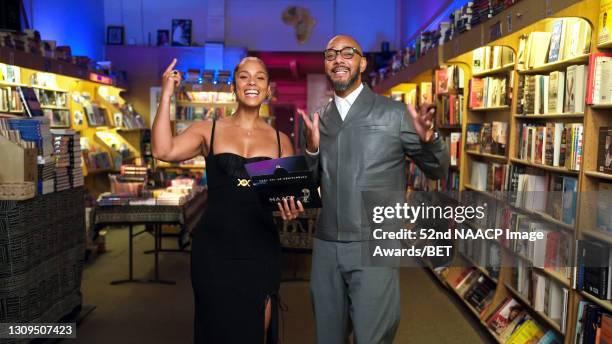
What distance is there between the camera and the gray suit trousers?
2424 mm

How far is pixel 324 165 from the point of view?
255 centimetres

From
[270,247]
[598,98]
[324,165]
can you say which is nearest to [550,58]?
[598,98]

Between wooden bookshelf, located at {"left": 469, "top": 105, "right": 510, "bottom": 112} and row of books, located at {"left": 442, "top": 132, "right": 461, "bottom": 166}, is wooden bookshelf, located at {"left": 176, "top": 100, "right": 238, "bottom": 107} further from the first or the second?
wooden bookshelf, located at {"left": 469, "top": 105, "right": 510, "bottom": 112}

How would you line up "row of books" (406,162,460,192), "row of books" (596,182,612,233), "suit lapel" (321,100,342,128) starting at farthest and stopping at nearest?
"row of books" (406,162,460,192) → "row of books" (596,182,612,233) → "suit lapel" (321,100,342,128)

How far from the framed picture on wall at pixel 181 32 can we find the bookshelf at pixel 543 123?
8.05m

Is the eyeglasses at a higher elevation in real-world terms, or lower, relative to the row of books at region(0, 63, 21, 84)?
lower

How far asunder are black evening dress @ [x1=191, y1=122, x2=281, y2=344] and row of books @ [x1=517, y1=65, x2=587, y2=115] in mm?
1987

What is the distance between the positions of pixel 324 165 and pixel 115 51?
10.0 meters

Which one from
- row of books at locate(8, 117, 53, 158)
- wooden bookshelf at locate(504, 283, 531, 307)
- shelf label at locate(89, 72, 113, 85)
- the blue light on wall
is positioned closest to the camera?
row of books at locate(8, 117, 53, 158)

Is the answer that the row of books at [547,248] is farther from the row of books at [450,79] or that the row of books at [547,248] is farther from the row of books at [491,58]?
the row of books at [450,79]

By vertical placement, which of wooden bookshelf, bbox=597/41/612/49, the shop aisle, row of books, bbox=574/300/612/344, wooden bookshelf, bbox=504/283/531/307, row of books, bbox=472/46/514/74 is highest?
row of books, bbox=472/46/514/74

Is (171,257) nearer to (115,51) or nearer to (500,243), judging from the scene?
(500,243)

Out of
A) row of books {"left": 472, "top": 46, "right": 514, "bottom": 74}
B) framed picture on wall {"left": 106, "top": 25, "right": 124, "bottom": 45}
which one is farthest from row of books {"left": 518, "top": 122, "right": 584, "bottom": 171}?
framed picture on wall {"left": 106, "top": 25, "right": 124, "bottom": 45}

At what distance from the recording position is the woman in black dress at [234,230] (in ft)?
7.97
